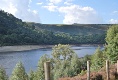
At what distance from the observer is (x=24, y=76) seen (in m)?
53.8

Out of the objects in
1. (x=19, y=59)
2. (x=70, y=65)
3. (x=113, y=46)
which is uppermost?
(x=113, y=46)

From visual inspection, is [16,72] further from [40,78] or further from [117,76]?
[117,76]

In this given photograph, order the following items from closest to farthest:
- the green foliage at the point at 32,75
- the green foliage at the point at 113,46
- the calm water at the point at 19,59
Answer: the green foliage at the point at 113,46
the green foliage at the point at 32,75
the calm water at the point at 19,59

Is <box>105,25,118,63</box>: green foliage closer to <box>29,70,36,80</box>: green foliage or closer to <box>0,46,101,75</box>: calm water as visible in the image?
<box>29,70,36,80</box>: green foliage

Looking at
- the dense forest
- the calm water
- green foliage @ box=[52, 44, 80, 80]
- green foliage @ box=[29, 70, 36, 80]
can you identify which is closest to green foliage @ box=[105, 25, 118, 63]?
the dense forest

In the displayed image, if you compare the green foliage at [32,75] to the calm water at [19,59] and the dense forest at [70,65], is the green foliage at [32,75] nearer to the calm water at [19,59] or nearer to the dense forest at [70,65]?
the dense forest at [70,65]

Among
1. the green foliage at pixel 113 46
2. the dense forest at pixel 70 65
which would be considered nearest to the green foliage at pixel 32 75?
the dense forest at pixel 70 65

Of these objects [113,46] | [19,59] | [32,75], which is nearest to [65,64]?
[32,75]

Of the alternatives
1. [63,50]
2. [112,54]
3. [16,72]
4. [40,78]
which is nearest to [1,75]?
[16,72]

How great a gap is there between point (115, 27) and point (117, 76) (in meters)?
27.5

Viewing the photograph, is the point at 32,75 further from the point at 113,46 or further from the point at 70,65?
the point at 113,46

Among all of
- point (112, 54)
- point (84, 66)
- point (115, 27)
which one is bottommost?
point (84, 66)

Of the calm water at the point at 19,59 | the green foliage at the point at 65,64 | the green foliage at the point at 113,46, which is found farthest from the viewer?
the calm water at the point at 19,59

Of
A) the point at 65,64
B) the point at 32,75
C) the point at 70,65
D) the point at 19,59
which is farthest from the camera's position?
the point at 19,59
